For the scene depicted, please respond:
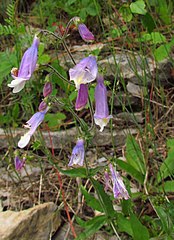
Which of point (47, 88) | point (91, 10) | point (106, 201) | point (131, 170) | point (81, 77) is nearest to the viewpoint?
point (81, 77)

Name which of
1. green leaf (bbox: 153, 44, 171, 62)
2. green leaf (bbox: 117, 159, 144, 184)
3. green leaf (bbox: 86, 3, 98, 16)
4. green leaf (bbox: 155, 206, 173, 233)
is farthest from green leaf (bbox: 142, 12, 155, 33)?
green leaf (bbox: 155, 206, 173, 233)

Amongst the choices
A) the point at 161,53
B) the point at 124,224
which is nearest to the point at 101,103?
the point at 124,224

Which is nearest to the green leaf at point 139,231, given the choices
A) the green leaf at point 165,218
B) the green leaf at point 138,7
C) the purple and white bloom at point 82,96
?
the green leaf at point 165,218

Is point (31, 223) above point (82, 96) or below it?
below

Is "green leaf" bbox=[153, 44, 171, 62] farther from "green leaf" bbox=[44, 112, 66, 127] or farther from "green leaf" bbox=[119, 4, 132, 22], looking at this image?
"green leaf" bbox=[44, 112, 66, 127]

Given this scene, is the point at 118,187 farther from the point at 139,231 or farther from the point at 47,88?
the point at 47,88

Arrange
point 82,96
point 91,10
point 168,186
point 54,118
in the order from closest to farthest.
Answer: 1. point 82,96
2. point 168,186
3. point 54,118
4. point 91,10
